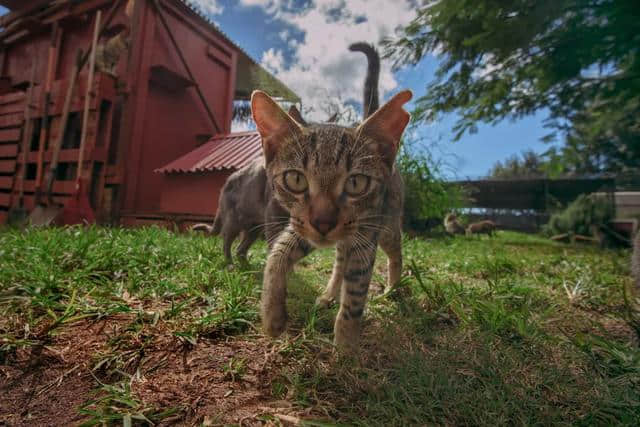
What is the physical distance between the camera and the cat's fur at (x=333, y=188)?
1.58 meters

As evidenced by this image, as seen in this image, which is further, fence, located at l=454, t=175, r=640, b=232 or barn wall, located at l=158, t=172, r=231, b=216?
fence, located at l=454, t=175, r=640, b=232

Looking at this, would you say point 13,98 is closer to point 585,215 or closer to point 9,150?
point 9,150

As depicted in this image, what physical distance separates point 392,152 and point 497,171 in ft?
119

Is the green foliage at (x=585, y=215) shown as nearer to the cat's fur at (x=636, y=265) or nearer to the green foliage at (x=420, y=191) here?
the green foliage at (x=420, y=191)

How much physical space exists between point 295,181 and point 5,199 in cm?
967

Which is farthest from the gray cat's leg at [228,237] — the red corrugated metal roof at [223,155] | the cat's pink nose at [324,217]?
the red corrugated metal roof at [223,155]

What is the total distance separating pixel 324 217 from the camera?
1503mm

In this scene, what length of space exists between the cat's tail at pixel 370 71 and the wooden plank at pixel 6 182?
937 centimetres

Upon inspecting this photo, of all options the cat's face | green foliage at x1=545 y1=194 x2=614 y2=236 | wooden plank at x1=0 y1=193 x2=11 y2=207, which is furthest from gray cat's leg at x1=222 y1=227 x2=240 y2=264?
green foliage at x1=545 y1=194 x2=614 y2=236

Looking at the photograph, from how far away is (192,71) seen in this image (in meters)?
8.21

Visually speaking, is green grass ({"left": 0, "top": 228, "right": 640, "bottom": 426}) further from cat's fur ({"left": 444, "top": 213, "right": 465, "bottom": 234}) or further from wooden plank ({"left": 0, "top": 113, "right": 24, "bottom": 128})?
wooden plank ({"left": 0, "top": 113, "right": 24, "bottom": 128})

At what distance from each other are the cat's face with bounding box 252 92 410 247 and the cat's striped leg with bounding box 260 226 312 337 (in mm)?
238

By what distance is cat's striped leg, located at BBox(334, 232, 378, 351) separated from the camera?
1.62 metres

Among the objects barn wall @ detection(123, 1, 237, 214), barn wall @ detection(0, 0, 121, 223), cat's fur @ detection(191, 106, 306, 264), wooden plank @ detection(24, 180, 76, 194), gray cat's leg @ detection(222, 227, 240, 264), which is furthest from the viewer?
barn wall @ detection(123, 1, 237, 214)
